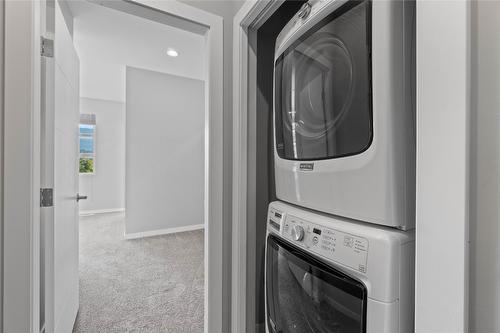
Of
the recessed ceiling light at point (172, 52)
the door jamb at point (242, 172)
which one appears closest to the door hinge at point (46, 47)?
the door jamb at point (242, 172)

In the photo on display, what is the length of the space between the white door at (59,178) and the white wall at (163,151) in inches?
89.6

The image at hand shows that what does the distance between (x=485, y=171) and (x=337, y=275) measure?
46cm

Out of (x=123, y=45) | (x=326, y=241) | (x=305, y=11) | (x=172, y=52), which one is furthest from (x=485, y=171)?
(x=123, y=45)

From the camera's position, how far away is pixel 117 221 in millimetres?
5129

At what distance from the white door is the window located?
4.67 metres

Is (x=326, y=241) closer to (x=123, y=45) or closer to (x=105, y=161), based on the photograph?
(x=123, y=45)

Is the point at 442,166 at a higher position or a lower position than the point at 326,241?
higher

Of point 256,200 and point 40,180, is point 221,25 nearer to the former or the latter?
point 256,200

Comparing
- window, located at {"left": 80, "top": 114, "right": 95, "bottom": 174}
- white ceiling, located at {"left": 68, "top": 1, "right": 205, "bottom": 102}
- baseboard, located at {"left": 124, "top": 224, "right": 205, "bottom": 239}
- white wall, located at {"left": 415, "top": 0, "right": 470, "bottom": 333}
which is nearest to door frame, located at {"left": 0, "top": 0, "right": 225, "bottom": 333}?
white wall, located at {"left": 415, "top": 0, "right": 470, "bottom": 333}

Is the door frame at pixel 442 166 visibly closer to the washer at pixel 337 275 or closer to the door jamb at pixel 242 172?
the washer at pixel 337 275

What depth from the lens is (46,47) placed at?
1177 mm

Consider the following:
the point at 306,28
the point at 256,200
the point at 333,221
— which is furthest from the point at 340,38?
the point at 256,200

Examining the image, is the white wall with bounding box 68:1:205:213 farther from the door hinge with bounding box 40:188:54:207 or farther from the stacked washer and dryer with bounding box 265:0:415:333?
the stacked washer and dryer with bounding box 265:0:415:333

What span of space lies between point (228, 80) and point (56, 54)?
2.94ft
